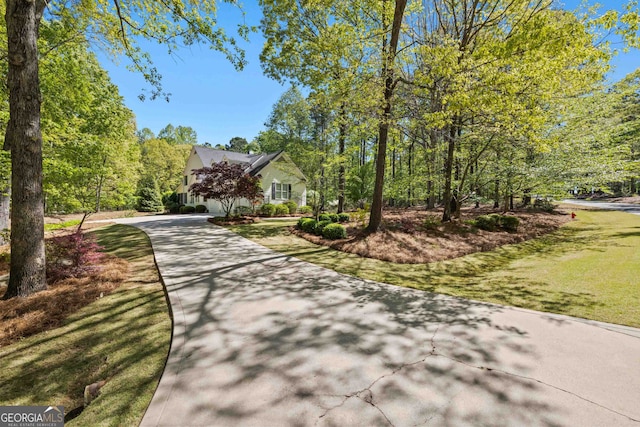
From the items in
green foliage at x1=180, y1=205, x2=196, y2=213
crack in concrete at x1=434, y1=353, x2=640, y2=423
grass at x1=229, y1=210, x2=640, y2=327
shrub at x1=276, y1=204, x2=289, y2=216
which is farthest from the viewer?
green foliage at x1=180, y1=205, x2=196, y2=213

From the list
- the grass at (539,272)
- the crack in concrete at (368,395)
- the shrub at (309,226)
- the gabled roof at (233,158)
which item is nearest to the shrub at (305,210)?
the gabled roof at (233,158)

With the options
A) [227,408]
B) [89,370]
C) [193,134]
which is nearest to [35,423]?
[89,370]

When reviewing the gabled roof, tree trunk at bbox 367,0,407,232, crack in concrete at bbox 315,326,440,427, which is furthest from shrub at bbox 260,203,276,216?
crack in concrete at bbox 315,326,440,427

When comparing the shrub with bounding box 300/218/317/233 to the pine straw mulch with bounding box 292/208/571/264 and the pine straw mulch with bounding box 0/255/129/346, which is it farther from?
the pine straw mulch with bounding box 0/255/129/346

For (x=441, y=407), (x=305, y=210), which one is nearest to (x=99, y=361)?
(x=441, y=407)

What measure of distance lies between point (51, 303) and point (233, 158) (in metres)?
25.2

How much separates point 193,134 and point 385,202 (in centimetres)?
5121

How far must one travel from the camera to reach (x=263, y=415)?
242 cm

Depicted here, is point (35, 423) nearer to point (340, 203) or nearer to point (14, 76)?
point (14, 76)

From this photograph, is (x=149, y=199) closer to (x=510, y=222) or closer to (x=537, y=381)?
(x=510, y=222)

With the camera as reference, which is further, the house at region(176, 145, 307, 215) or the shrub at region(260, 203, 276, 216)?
the house at region(176, 145, 307, 215)

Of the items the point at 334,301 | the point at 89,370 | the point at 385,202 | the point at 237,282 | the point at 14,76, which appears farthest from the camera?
the point at 385,202

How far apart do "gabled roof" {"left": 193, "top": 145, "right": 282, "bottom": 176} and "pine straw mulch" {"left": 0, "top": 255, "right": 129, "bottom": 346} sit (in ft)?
63.5

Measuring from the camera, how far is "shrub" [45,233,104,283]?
19.2ft
